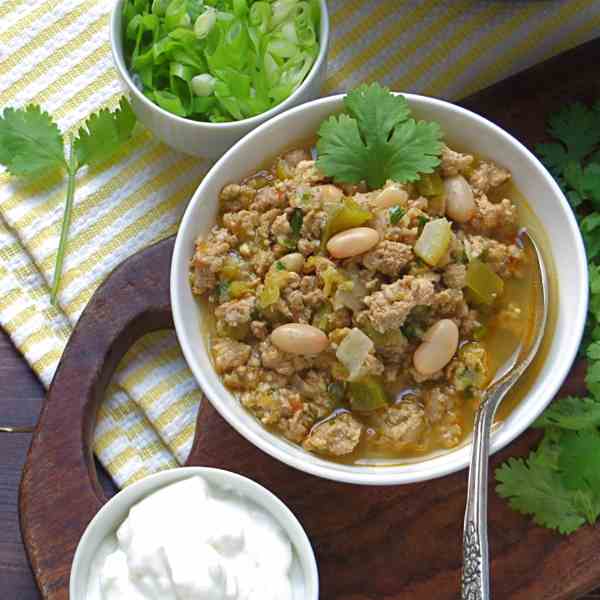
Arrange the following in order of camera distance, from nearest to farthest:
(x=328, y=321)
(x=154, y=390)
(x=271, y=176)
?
(x=328, y=321)
(x=271, y=176)
(x=154, y=390)

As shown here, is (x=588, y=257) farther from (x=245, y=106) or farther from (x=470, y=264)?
(x=245, y=106)

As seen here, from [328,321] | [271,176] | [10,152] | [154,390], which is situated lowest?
[154,390]

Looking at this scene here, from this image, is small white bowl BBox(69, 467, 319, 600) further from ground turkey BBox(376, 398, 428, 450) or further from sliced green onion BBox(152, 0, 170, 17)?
sliced green onion BBox(152, 0, 170, 17)

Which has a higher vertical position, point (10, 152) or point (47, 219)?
point (10, 152)

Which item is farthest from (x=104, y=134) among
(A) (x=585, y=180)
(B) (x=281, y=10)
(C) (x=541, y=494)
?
(C) (x=541, y=494)

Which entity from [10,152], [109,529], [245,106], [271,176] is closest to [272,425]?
[109,529]

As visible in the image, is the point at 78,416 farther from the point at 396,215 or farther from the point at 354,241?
the point at 396,215

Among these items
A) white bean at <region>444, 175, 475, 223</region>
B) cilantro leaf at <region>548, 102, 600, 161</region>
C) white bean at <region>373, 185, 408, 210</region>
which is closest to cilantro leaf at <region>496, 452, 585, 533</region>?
white bean at <region>444, 175, 475, 223</region>
